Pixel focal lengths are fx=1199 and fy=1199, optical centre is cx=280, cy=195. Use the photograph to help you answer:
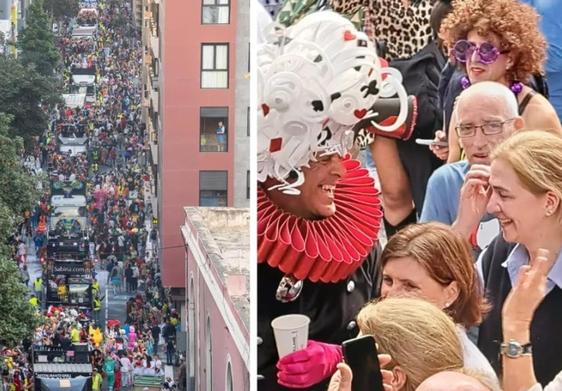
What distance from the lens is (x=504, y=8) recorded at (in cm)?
252

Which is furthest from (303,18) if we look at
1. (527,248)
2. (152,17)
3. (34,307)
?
(34,307)

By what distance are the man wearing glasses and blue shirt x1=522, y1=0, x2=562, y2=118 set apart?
0.09m

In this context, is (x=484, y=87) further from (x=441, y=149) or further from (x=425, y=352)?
(x=425, y=352)

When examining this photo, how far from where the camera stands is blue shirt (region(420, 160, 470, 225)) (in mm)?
2598

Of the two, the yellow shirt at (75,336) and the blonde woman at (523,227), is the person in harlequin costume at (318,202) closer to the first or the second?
the blonde woman at (523,227)

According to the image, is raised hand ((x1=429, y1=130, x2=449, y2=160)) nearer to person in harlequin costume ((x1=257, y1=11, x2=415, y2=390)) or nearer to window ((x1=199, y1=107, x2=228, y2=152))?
person in harlequin costume ((x1=257, y1=11, x2=415, y2=390))

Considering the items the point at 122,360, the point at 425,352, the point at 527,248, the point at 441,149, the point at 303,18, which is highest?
the point at 303,18

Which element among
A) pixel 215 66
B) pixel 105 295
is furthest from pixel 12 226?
pixel 215 66

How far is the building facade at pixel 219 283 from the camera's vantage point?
4324 millimetres

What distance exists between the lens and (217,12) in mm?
4402

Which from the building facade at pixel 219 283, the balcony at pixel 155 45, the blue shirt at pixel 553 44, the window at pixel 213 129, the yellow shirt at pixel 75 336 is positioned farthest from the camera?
the yellow shirt at pixel 75 336

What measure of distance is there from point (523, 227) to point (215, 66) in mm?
2193

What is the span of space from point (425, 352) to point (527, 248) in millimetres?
322

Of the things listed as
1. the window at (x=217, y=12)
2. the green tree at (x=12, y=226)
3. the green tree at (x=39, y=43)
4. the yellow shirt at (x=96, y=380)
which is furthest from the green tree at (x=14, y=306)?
the window at (x=217, y=12)
